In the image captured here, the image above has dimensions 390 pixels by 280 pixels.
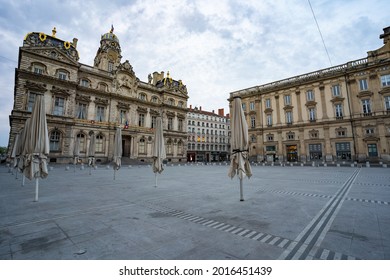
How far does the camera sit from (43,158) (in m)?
7.14

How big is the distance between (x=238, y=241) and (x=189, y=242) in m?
0.97

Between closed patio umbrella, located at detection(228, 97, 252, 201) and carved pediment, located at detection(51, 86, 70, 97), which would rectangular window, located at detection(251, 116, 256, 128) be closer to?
carved pediment, located at detection(51, 86, 70, 97)

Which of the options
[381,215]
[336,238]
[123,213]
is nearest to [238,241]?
[336,238]

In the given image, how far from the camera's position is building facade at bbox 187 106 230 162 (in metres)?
63.6

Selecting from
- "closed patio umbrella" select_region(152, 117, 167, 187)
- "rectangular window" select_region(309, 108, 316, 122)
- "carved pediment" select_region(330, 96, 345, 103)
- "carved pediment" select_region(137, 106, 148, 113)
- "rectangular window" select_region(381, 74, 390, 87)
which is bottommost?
"closed patio umbrella" select_region(152, 117, 167, 187)

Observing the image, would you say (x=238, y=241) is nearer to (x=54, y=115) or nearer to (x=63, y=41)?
(x=54, y=115)

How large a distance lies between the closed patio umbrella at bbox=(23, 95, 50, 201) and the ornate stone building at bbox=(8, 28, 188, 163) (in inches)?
633

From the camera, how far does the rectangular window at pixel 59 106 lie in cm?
3000

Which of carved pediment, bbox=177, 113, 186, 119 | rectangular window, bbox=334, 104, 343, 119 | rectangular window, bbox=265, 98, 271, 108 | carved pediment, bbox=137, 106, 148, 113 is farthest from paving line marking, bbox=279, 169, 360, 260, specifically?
carved pediment, bbox=177, 113, 186, 119

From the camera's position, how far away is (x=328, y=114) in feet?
119

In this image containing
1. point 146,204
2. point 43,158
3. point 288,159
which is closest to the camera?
point 146,204

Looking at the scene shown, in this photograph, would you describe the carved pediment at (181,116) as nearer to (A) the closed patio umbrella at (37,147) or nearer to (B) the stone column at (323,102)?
(B) the stone column at (323,102)

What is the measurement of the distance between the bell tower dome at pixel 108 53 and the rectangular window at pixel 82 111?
1036cm

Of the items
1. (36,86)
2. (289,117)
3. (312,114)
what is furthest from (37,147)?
(312,114)
